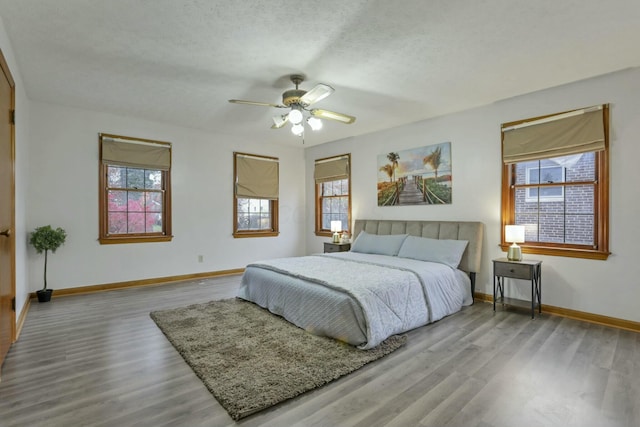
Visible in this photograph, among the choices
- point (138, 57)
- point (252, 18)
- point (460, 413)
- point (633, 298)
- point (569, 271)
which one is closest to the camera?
point (460, 413)

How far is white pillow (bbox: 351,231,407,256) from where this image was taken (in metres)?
4.73

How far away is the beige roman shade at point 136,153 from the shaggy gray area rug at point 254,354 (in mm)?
2463

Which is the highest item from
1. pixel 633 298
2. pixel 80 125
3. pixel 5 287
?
pixel 80 125

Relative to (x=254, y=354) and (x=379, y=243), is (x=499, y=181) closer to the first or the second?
(x=379, y=243)

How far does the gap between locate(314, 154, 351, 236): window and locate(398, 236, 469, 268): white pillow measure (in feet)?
5.76

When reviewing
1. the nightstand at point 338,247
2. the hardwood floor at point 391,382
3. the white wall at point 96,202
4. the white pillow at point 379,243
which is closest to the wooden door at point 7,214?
the hardwood floor at point 391,382

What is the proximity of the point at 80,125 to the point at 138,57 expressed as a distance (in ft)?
7.57

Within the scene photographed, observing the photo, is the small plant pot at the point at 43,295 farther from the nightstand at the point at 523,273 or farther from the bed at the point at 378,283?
the nightstand at the point at 523,273

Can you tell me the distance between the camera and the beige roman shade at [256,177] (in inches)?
238

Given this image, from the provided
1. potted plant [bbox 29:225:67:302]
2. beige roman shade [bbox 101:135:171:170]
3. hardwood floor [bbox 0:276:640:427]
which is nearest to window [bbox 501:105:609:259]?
hardwood floor [bbox 0:276:640:427]

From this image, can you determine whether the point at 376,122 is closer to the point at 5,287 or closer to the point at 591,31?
the point at 591,31

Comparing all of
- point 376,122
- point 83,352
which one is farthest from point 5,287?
point 376,122

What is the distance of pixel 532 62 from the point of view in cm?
303

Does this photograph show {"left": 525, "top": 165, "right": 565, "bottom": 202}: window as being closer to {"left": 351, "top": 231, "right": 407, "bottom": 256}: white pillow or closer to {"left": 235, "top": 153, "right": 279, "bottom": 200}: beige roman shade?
{"left": 351, "top": 231, "right": 407, "bottom": 256}: white pillow
